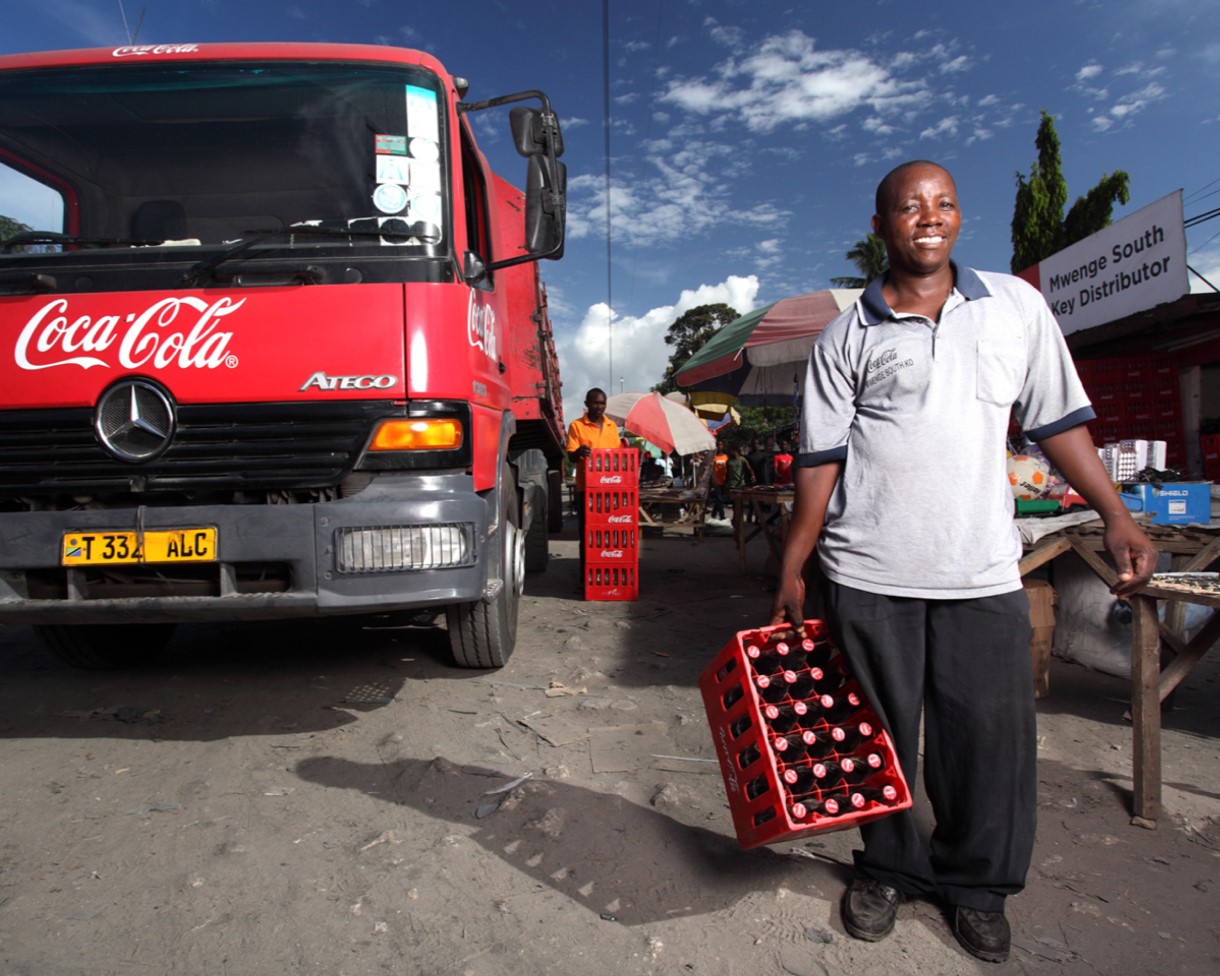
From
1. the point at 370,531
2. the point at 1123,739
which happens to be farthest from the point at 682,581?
the point at 370,531

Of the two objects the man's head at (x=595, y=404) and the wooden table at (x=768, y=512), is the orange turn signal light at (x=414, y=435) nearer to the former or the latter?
the wooden table at (x=768, y=512)

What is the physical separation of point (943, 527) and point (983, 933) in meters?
1.00

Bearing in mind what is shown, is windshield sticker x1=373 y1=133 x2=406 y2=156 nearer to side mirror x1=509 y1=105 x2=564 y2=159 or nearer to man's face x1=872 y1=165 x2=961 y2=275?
side mirror x1=509 y1=105 x2=564 y2=159

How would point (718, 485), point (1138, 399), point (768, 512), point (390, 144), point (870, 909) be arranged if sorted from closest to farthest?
point (870, 909) < point (390, 144) < point (768, 512) < point (1138, 399) < point (718, 485)

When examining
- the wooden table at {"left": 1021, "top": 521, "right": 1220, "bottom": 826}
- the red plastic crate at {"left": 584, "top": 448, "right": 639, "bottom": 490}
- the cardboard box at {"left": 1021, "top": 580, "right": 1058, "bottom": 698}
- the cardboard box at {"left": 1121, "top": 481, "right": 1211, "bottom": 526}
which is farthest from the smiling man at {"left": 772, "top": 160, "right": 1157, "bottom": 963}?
the red plastic crate at {"left": 584, "top": 448, "right": 639, "bottom": 490}

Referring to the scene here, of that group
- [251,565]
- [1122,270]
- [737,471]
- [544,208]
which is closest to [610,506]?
[544,208]

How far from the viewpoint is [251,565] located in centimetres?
287

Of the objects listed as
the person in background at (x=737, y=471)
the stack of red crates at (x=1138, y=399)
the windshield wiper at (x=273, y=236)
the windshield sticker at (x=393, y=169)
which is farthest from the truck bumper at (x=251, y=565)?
the person in background at (x=737, y=471)

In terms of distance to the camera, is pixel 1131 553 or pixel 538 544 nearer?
pixel 1131 553

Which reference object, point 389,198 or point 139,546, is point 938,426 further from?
point 139,546

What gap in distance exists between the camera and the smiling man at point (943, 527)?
185 centimetres

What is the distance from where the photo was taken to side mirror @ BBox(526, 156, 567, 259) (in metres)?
3.50

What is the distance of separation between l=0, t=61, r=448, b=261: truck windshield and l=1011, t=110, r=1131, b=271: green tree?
2230cm

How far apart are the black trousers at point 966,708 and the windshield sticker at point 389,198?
93.0 inches
